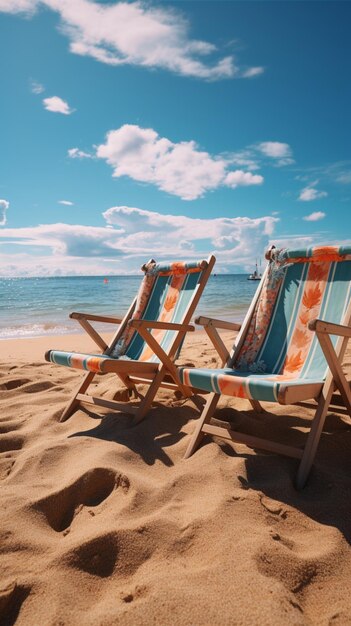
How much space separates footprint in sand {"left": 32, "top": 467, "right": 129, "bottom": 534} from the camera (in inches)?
74.7

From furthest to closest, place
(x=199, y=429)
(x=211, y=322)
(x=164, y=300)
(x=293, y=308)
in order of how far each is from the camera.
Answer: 1. (x=164, y=300)
2. (x=293, y=308)
3. (x=211, y=322)
4. (x=199, y=429)

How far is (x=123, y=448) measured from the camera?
7.98 ft

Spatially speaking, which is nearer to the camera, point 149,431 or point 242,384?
point 242,384

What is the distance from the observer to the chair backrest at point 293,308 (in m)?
2.78

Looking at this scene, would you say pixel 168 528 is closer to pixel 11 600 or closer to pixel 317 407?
pixel 11 600

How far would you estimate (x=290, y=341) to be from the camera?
2.90 m

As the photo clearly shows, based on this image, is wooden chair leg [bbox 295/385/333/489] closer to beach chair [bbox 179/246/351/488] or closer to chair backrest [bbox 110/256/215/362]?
beach chair [bbox 179/246/351/488]

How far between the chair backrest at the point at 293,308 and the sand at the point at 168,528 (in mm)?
345

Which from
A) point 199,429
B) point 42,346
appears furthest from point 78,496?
point 42,346

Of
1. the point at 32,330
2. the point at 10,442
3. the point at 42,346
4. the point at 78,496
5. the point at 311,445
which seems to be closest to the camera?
the point at 78,496

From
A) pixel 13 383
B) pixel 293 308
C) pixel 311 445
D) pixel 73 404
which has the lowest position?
pixel 13 383

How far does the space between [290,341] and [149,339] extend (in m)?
0.85

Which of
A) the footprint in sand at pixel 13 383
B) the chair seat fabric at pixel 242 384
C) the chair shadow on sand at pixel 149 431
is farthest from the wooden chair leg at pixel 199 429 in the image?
the footprint in sand at pixel 13 383

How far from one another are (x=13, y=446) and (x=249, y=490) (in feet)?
4.41
